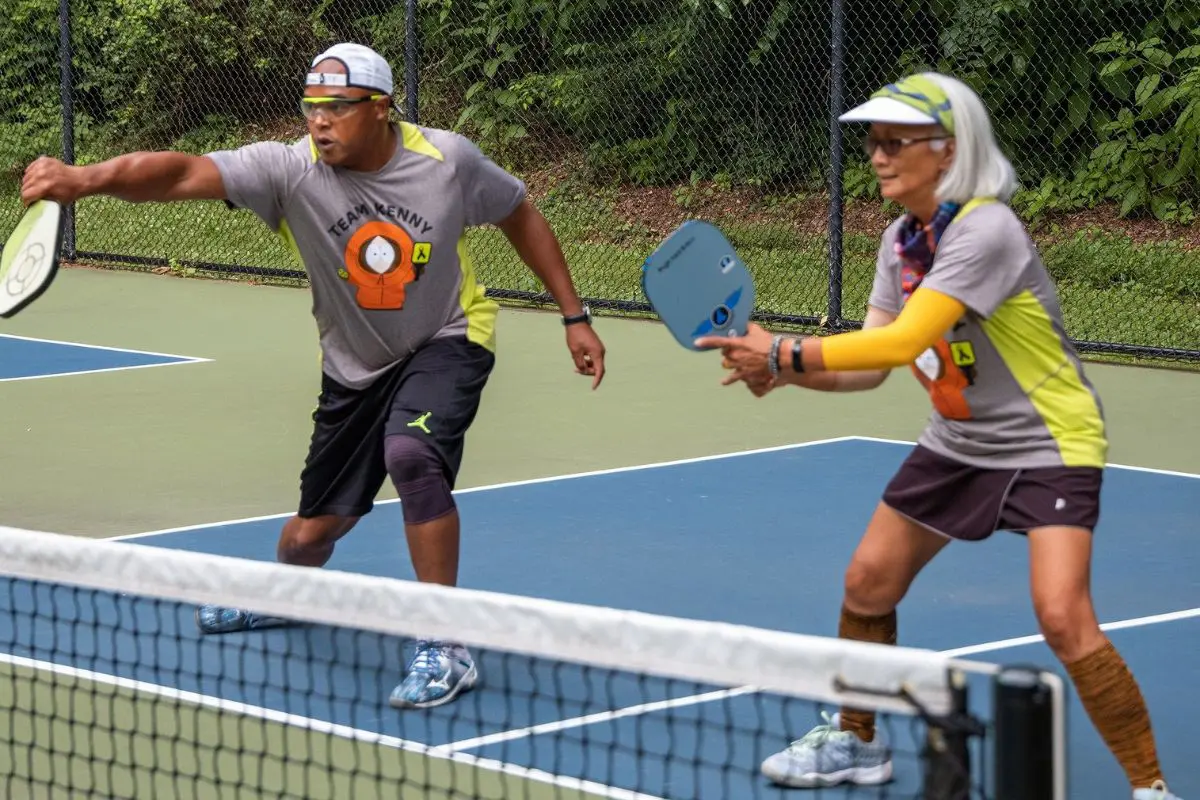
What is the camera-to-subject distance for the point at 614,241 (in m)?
16.9

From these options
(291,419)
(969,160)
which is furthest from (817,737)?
(291,419)

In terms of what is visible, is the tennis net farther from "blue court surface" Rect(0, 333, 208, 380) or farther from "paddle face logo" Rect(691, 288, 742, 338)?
"blue court surface" Rect(0, 333, 208, 380)

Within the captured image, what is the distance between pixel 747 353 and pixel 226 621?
231cm

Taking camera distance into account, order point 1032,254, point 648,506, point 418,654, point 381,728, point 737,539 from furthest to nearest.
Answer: point 648,506, point 737,539, point 418,654, point 381,728, point 1032,254

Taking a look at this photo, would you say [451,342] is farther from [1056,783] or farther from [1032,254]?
[1056,783]

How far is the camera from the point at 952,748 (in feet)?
8.98

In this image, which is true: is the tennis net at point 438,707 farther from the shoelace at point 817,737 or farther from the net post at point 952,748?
the shoelace at point 817,737

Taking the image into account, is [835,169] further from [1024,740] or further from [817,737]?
[1024,740]

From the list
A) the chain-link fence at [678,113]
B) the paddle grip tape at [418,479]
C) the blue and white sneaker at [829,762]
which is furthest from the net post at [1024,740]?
the chain-link fence at [678,113]

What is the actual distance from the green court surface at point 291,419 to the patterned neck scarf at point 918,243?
382 cm

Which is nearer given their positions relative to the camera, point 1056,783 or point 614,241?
point 1056,783

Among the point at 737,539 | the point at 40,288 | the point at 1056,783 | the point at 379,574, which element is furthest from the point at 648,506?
the point at 1056,783

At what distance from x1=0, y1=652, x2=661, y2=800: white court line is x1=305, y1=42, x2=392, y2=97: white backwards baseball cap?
1.67m

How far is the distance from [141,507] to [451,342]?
2.47 metres
